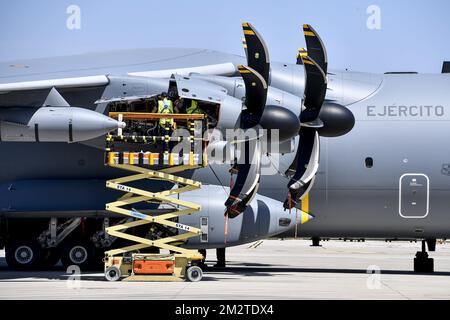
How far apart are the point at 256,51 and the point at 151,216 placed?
184 inches

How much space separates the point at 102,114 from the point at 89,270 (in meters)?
4.36

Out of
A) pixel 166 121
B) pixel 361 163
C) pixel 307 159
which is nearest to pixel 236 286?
pixel 307 159

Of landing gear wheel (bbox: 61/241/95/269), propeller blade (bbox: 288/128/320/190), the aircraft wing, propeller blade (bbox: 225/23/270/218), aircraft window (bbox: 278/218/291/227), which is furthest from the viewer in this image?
landing gear wheel (bbox: 61/241/95/269)

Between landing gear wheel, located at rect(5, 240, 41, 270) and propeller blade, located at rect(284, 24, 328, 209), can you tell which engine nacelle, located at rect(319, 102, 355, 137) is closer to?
propeller blade, located at rect(284, 24, 328, 209)

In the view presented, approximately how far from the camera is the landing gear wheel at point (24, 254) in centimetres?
2153

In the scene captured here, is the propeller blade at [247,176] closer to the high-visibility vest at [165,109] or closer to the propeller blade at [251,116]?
the propeller blade at [251,116]

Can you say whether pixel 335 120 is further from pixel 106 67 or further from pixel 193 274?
pixel 106 67

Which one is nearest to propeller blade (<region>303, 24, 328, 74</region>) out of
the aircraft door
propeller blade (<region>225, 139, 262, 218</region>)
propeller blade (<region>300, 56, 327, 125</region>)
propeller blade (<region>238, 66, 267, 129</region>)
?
propeller blade (<region>300, 56, 327, 125</region>)

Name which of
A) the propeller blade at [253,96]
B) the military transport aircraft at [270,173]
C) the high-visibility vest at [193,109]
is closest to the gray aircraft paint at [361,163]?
the military transport aircraft at [270,173]

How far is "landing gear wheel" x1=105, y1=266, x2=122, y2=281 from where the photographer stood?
1897 cm

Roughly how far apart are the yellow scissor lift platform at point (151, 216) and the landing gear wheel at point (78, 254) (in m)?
1.59

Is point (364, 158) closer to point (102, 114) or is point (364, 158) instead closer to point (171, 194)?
point (171, 194)

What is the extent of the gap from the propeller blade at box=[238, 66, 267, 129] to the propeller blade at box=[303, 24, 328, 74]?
1.50 m
